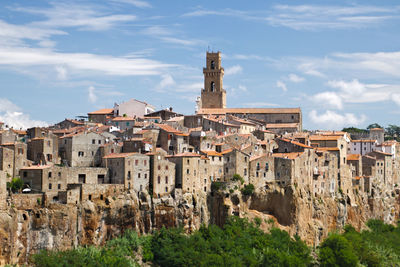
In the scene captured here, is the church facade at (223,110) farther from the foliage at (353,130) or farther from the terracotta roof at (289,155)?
the foliage at (353,130)

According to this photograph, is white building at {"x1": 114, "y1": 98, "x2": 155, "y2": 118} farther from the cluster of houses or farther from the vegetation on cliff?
the vegetation on cliff

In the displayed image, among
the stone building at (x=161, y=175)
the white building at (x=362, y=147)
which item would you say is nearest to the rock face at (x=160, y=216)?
the stone building at (x=161, y=175)

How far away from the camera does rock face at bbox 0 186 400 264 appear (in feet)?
218

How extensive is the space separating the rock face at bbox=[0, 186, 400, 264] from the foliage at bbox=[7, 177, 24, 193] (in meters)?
2.98

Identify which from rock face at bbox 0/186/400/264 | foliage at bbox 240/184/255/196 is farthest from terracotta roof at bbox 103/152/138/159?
foliage at bbox 240/184/255/196

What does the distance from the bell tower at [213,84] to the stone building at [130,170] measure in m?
54.4

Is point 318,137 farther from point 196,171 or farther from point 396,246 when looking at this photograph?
point 196,171

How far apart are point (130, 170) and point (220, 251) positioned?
43.9 feet

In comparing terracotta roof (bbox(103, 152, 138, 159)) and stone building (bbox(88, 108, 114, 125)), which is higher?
stone building (bbox(88, 108, 114, 125))

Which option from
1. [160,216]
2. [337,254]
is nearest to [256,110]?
[337,254]

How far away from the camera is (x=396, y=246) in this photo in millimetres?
103062

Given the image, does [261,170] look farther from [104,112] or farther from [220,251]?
[104,112]

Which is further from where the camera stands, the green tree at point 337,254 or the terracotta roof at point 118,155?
the green tree at point 337,254

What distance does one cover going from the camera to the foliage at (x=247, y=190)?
8599 centimetres
